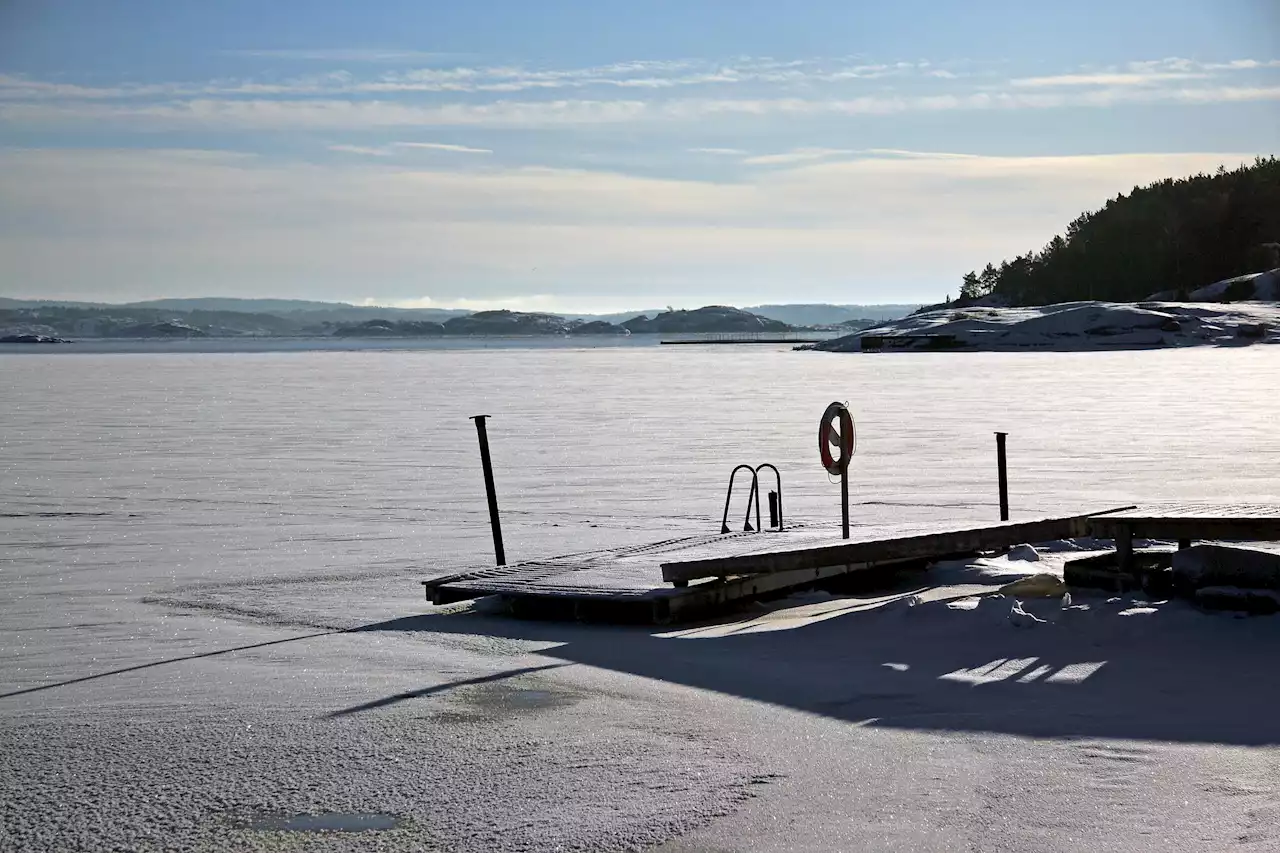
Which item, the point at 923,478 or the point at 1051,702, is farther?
the point at 923,478

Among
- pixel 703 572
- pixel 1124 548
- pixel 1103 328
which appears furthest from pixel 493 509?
pixel 1103 328

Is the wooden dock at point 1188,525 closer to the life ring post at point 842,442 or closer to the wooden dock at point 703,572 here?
the wooden dock at point 703,572

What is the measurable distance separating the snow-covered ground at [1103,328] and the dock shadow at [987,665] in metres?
109

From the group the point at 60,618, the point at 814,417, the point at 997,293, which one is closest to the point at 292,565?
the point at 60,618

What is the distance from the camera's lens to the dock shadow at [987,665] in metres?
7.97

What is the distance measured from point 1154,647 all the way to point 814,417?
28.1 m

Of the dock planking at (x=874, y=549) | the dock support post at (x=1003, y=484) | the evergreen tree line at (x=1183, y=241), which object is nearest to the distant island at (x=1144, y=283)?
the evergreen tree line at (x=1183, y=241)

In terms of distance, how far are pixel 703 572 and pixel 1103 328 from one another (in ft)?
381

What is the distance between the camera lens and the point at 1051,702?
8289 mm

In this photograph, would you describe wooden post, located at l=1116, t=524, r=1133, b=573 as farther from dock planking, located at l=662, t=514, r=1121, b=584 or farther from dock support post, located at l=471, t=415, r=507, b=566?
dock support post, located at l=471, t=415, r=507, b=566

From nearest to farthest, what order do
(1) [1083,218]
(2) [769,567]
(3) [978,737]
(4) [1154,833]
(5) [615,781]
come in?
1. (4) [1154,833]
2. (5) [615,781]
3. (3) [978,737]
4. (2) [769,567]
5. (1) [1083,218]

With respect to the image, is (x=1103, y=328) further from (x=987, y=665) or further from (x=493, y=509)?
(x=987, y=665)

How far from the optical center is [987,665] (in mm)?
9227

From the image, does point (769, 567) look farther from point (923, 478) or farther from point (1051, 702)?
point (923, 478)
